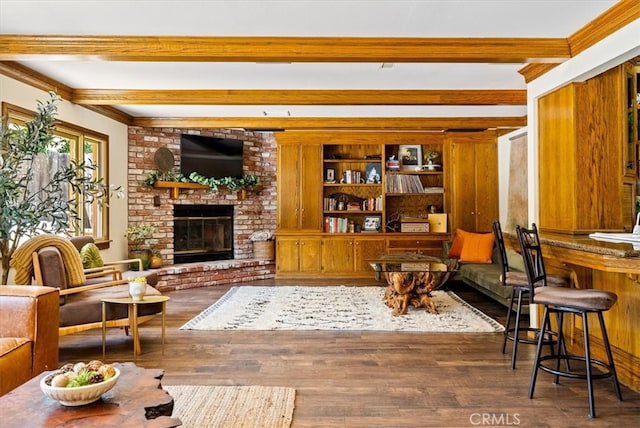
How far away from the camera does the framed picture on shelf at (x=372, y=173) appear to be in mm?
7680

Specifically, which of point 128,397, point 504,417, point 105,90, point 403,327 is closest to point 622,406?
point 504,417

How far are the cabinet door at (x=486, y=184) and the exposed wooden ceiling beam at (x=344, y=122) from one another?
0.79 metres

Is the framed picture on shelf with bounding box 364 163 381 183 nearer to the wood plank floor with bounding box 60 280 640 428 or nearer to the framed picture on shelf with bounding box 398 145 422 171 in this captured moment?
the framed picture on shelf with bounding box 398 145 422 171

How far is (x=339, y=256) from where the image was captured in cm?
741

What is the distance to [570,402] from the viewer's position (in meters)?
2.71

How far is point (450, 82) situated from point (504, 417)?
11.6ft

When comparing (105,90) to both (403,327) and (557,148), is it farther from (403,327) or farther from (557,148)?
(557,148)

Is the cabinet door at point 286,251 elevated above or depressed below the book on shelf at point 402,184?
below

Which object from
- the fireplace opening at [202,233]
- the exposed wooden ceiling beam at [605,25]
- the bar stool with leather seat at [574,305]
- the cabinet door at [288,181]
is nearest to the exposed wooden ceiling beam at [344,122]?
the cabinet door at [288,181]

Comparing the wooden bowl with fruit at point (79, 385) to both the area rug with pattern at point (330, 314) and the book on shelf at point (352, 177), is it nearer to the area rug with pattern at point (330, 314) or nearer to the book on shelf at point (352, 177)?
the area rug with pattern at point (330, 314)

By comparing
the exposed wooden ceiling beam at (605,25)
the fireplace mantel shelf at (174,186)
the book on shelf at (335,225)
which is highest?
the exposed wooden ceiling beam at (605,25)

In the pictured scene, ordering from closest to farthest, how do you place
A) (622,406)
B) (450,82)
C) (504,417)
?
(504,417)
(622,406)
(450,82)

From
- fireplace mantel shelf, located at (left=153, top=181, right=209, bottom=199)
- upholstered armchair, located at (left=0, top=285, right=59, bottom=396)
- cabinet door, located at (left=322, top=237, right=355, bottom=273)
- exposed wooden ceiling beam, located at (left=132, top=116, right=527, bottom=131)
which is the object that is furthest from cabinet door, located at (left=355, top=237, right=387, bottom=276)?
upholstered armchair, located at (left=0, top=285, right=59, bottom=396)

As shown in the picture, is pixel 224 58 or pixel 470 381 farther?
pixel 224 58
